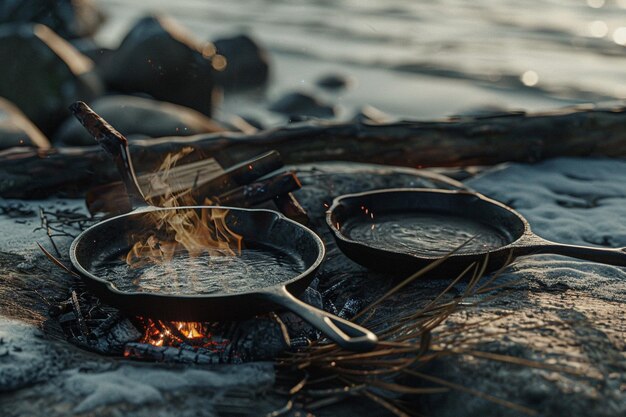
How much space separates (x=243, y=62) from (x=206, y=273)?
11.1 m

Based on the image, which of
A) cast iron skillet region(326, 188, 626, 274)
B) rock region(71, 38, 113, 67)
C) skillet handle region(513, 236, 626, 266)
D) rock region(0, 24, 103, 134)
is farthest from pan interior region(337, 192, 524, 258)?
rock region(71, 38, 113, 67)

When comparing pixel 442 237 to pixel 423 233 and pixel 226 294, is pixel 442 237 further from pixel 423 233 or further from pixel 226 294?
pixel 226 294

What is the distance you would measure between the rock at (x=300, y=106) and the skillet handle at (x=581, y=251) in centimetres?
847

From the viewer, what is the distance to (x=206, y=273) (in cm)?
343

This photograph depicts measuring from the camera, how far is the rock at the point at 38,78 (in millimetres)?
9484

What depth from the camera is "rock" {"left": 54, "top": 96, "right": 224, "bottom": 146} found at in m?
8.49

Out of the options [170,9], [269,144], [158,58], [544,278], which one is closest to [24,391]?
[544,278]

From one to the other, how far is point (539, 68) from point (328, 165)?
10028 mm

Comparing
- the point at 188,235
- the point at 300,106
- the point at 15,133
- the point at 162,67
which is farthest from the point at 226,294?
the point at 300,106

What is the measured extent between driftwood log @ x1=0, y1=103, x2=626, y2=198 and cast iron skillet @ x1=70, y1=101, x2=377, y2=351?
3.88 feet

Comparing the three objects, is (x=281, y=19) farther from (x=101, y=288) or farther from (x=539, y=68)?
(x=101, y=288)

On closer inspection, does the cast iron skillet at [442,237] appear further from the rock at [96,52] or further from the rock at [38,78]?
the rock at [96,52]

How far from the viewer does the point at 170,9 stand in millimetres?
21484

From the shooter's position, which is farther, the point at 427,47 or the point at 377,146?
the point at 427,47
